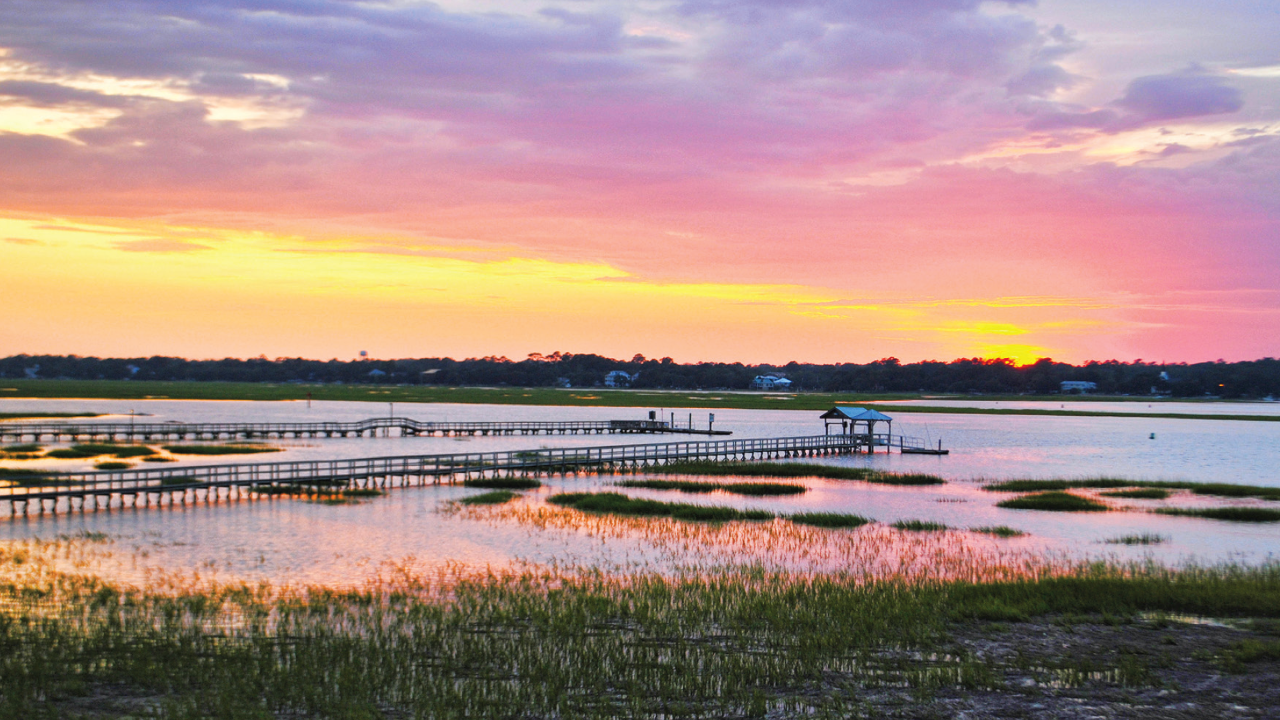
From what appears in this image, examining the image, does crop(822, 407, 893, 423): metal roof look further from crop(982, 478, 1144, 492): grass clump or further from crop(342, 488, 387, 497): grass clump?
crop(342, 488, 387, 497): grass clump

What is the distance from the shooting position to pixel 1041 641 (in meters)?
18.2

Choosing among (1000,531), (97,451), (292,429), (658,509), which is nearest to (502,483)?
(658,509)

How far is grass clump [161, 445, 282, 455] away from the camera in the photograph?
6362 centimetres

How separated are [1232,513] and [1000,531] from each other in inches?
528

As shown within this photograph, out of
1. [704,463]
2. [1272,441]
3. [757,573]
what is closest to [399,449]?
[704,463]

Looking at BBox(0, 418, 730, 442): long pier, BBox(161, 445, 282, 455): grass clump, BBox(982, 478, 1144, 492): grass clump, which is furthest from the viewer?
BBox(0, 418, 730, 442): long pier

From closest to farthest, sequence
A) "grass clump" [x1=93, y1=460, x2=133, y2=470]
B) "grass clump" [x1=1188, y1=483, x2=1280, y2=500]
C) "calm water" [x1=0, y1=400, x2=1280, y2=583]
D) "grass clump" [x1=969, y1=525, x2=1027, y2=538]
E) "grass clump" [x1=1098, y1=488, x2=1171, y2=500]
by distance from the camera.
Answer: "calm water" [x1=0, y1=400, x2=1280, y2=583] → "grass clump" [x1=969, y1=525, x2=1027, y2=538] → "grass clump" [x1=1098, y1=488, x2=1171, y2=500] → "grass clump" [x1=1188, y1=483, x2=1280, y2=500] → "grass clump" [x1=93, y1=460, x2=133, y2=470]

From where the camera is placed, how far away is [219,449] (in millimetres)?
65688

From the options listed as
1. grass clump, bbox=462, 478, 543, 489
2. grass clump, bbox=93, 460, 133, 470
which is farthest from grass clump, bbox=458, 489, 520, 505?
grass clump, bbox=93, 460, 133, 470

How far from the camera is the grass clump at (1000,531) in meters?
34.3

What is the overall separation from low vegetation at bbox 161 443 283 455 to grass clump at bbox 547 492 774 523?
33.9m

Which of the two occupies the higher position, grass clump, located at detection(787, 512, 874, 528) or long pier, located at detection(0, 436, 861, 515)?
long pier, located at detection(0, 436, 861, 515)

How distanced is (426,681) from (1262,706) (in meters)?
13.2

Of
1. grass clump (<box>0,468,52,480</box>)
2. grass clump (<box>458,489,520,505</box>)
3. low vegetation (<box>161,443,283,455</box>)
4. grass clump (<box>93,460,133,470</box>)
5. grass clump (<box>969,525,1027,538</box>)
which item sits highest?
grass clump (<box>0,468,52,480</box>)
